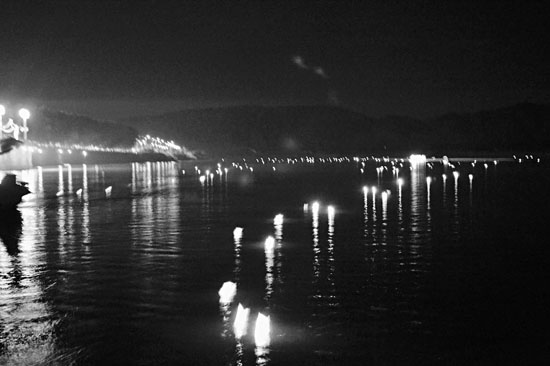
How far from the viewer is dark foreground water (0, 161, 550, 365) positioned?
11312mm

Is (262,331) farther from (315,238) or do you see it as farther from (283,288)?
(315,238)

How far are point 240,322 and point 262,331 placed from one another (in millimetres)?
784

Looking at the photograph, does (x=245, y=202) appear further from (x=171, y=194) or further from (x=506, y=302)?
(x=506, y=302)

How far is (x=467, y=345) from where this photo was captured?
1158cm

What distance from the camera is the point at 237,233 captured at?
27.1 m

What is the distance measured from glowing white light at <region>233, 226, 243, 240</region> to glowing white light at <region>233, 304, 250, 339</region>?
11.9m

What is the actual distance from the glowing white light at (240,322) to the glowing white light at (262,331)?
0.78 ft

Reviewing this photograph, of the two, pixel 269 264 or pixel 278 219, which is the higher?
pixel 278 219

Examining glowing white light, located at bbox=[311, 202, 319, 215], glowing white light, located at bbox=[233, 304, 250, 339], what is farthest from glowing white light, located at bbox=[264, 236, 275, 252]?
glowing white light, located at bbox=[311, 202, 319, 215]

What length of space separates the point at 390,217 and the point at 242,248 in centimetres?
1159

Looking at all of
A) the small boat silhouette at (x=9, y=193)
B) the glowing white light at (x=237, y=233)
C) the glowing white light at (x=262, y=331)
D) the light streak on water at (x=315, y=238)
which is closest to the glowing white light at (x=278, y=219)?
the light streak on water at (x=315, y=238)

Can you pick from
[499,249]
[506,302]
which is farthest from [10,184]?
[506,302]

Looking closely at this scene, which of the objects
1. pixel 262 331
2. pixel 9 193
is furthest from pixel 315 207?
pixel 262 331

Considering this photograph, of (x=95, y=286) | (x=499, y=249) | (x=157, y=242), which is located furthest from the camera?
(x=157, y=242)
